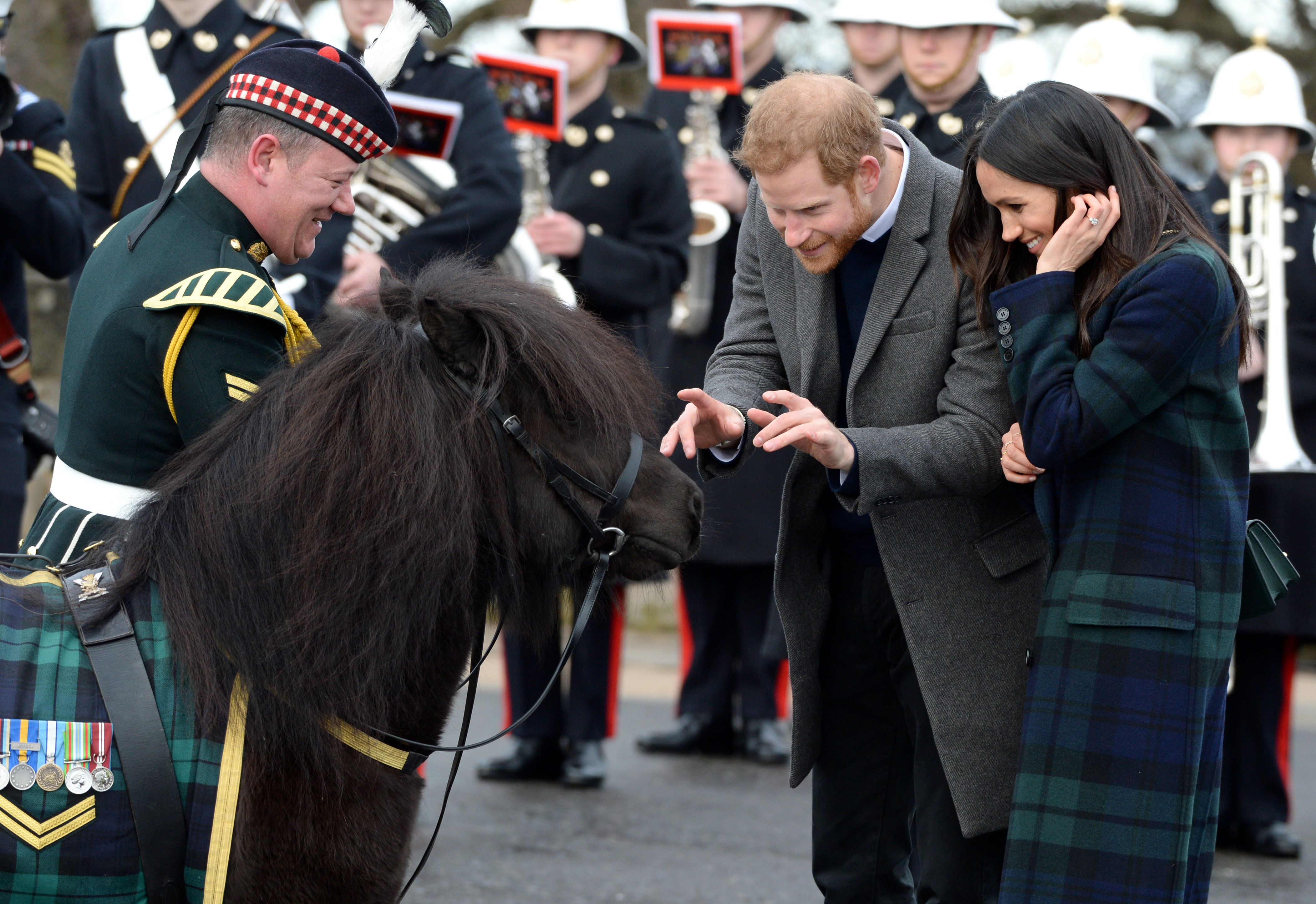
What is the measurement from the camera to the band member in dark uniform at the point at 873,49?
5.36 meters

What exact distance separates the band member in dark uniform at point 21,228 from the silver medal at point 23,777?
6.09 feet

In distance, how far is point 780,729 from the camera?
6.31 meters

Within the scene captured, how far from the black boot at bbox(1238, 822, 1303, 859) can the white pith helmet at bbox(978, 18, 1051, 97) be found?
2978 mm

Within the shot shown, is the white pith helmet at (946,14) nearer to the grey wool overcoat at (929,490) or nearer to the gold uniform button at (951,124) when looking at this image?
the gold uniform button at (951,124)

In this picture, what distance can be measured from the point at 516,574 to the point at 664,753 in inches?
151

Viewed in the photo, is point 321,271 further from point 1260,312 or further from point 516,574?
point 1260,312

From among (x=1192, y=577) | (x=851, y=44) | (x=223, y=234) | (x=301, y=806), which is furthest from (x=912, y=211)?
(x=851, y=44)

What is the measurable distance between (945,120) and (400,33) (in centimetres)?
230

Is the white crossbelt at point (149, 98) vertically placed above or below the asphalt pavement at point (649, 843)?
above

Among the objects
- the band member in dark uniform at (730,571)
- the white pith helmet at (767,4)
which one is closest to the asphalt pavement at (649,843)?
the band member in dark uniform at (730,571)

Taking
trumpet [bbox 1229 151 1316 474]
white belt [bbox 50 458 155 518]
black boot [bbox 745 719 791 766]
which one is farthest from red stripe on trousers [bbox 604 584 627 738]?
A: white belt [bbox 50 458 155 518]

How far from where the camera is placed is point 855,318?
9.69 feet

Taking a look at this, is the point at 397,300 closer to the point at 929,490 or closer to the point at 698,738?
the point at 929,490

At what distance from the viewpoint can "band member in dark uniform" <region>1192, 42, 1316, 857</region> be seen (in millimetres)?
5059
